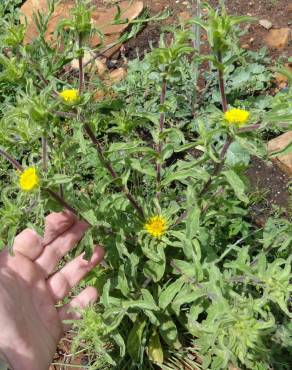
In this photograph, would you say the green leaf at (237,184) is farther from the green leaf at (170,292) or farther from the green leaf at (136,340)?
the green leaf at (136,340)

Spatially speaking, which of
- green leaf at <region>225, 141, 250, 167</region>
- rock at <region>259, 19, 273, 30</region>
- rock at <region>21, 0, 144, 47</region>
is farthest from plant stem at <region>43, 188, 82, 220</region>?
rock at <region>259, 19, 273, 30</region>

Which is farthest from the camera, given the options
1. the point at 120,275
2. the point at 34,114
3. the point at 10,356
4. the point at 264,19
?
the point at 264,19

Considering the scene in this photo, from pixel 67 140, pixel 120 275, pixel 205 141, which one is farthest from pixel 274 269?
pixel 67 140

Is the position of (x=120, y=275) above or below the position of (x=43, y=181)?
below

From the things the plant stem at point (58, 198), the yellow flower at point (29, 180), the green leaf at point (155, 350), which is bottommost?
the green leaf at point (155, 350)

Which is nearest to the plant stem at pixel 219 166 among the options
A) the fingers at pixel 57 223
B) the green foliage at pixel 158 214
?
the green foliage at pixel 158 214

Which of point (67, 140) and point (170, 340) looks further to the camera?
point (170, 340)

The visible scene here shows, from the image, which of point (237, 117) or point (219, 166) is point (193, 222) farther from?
point (237, 117)

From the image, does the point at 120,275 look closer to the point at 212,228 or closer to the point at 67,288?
the point at 67,288
